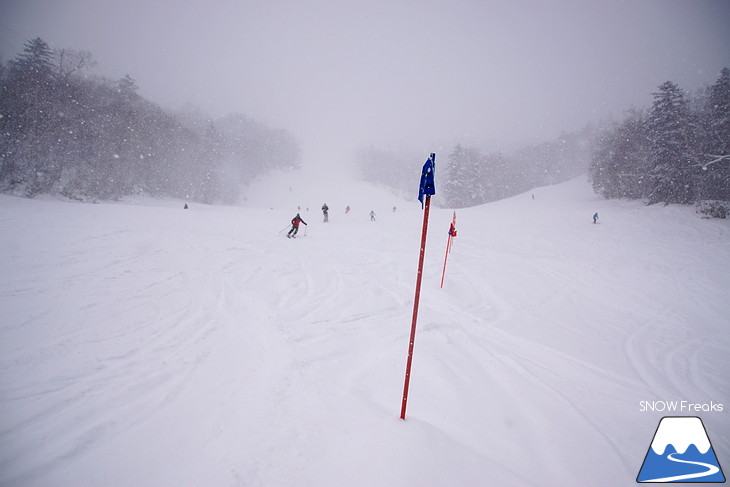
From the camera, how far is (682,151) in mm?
26828

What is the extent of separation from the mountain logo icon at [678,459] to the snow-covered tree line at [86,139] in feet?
137

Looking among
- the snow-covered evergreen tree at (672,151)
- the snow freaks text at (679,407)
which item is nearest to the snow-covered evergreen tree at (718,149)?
the snow-covered evergreen tree at (672,151)

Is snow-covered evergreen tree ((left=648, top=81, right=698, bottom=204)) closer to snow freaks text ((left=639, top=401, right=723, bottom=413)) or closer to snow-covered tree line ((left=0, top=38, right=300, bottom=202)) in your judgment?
snow freaks text ((left=639, top=401, right=723, bottom=413))

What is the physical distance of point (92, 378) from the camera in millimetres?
4141

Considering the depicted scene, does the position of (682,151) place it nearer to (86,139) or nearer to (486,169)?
(486,169)

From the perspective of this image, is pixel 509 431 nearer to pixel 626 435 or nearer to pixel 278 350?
pixel 626 435

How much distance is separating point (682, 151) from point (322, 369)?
40517 millimetres

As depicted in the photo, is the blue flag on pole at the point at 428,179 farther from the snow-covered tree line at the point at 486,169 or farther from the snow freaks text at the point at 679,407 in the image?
the snow-covered tree line at the point at 486,169

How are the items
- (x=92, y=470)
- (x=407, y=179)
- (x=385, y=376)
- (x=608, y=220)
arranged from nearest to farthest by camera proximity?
(x=92, y=470)
(x=385, y=376)
(x=608, y=220)
(x=407, y=179)

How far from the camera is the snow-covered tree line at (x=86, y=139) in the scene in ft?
84.6

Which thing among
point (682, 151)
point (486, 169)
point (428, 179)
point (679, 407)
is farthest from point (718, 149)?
point (486, 169)

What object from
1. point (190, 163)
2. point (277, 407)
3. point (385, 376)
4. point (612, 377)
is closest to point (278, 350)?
point (277, 407)

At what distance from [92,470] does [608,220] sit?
3564 cm

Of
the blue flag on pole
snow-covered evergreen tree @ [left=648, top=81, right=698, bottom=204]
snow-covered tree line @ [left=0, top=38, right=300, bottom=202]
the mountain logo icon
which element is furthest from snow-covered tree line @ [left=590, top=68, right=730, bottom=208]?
snow-covered tree line @ [left=0, top=38, right=300, bottom=202]
